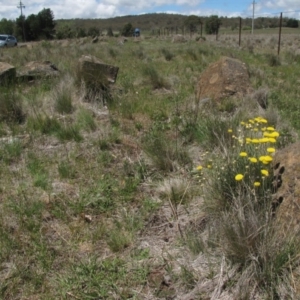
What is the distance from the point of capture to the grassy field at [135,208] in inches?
93.7

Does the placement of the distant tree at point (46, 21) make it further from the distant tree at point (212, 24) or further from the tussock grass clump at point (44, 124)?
the tussock grass clump at point (44, 124)

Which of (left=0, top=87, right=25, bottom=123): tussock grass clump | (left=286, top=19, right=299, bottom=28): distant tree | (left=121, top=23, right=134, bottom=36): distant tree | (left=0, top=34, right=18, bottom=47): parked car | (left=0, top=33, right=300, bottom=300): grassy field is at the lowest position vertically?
(left=0, top=33, right=300, bottom=300): grassy field

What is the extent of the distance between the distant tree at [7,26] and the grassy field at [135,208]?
62797mm

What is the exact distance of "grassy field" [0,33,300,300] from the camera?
2.38 m

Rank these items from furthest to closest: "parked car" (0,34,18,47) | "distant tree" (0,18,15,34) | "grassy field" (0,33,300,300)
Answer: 1. "distant tree" (0,18,15,34)
2. "parked car" (0,34,18,47)
3. "grassy field" (0,33,300,300)

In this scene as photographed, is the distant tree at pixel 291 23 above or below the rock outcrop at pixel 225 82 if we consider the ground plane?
above

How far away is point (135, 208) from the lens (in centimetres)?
353

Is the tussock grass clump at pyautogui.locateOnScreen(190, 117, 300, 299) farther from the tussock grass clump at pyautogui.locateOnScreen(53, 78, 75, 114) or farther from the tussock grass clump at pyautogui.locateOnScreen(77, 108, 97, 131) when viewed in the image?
the tussock grass clump at pyautogui.locateOnScreen(53, 78, 75, 114)

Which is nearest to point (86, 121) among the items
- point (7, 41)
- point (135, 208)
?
point (135, 208)

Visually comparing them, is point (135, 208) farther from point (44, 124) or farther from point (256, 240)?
point (44, 124)

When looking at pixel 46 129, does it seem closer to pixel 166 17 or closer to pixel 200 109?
pixel 200 109

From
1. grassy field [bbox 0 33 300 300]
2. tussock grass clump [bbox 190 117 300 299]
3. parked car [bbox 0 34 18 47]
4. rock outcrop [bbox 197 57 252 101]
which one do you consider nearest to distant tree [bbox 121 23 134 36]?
parked car [bbox 0 34 18 47]

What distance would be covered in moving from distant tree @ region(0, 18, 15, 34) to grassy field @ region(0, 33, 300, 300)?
62.8 metres

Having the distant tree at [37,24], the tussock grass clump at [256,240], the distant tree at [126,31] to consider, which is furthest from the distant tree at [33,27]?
the tussock grass clump at [256,240]
